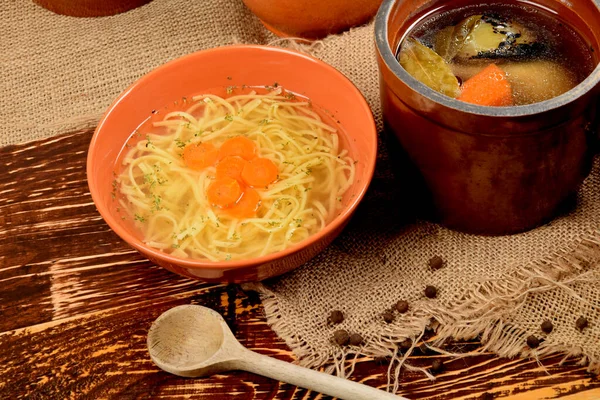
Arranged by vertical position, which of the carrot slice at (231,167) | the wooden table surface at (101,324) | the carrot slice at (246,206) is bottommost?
the wooden table surface at (101,324)

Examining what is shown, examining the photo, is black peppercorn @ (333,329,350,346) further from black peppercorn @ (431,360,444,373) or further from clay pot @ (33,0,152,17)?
clay pot @ (33,0,152,17)

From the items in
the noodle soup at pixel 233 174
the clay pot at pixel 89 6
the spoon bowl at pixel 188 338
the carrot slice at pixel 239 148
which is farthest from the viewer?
the clay pot at pixel 89 6

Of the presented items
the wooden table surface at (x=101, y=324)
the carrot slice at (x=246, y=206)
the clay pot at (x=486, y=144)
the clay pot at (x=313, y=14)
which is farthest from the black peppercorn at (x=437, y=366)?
the clay pot at (x=313, y=14)

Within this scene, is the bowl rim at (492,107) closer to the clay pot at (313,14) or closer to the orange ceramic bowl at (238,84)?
the orange ceramic bowl at (238,84)

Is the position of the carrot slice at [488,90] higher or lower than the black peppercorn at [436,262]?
higher

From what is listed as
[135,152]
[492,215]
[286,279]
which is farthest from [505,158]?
[135,152]

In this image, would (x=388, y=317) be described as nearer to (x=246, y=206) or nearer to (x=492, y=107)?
(x=246, y=206)

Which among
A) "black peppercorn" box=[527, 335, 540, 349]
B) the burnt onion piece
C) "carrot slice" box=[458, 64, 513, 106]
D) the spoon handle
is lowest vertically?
the spoon handle

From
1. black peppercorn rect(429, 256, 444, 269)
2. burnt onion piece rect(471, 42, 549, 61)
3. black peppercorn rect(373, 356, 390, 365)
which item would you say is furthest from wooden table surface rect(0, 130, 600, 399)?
burnt onion piece rect(471, 42, 549, 61)
